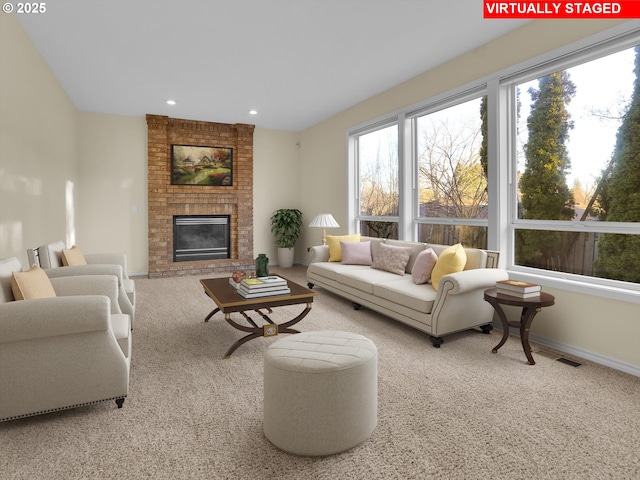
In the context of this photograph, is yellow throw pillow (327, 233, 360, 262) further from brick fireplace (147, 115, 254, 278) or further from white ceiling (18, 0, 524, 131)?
brick fireplace (147, 115, 254, 278)

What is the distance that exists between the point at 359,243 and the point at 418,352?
2411 millimetres

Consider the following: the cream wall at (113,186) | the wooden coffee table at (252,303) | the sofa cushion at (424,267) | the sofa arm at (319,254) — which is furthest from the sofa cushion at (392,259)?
the cream wall at (113,186)

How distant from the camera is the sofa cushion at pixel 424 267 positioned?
4.08 m

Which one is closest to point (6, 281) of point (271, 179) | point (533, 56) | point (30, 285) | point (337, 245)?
point (30, 285)

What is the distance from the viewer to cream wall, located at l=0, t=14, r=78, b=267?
3285 millimetres

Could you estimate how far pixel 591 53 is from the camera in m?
3.24

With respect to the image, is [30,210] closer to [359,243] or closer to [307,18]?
[307,18]

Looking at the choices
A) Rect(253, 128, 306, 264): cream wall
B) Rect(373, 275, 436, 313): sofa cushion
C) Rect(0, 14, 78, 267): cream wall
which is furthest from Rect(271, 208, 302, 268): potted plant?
Rect(373, 275, 436, 313): sofa cushion

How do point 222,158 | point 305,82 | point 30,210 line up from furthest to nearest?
point 222,158
point 305,82
point 30,210

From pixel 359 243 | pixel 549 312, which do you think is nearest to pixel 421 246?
pixel 359 243

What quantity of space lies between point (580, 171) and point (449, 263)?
140 centimetres

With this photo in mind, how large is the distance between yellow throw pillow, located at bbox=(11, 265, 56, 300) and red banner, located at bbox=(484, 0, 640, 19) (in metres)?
4.10

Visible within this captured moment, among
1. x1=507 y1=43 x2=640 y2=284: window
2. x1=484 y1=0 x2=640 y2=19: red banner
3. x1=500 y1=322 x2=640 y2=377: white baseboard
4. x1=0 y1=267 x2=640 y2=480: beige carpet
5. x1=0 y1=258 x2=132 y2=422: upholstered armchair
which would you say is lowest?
x1=0 y1=267 x2=640 y2=480: beige carpet

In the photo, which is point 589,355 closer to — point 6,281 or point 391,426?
point 391,426
